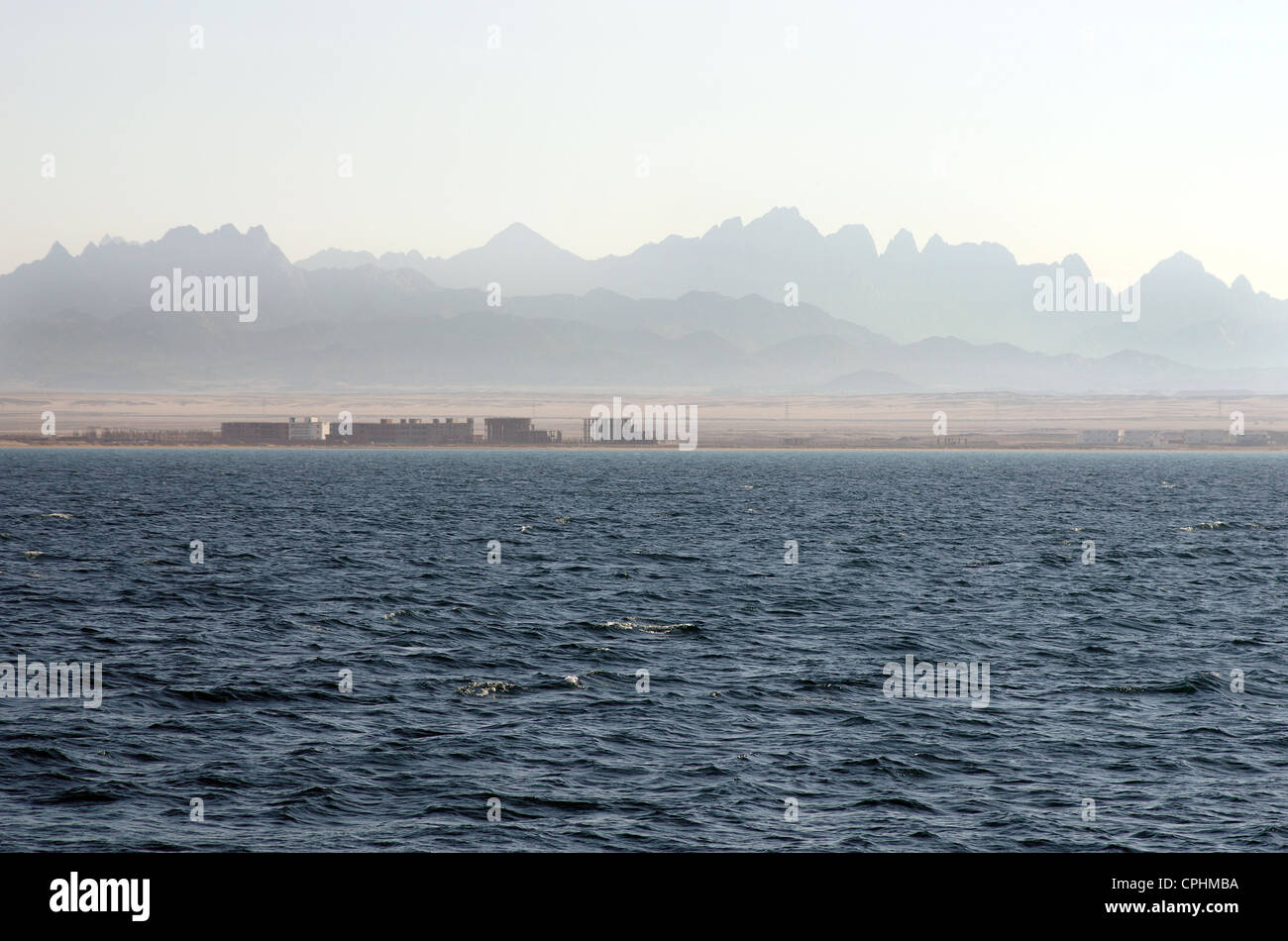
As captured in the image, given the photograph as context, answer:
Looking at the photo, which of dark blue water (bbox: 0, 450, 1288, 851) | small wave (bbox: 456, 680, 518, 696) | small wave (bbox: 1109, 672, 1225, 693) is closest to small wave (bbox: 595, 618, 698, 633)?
dark blue water (bbox: 0, 450, 1288, 851)

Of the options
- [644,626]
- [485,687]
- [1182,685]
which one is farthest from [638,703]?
[1182,685]

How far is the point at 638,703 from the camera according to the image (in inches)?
1414

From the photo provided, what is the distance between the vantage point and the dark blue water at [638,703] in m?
25.0

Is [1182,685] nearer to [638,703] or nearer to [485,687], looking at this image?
[638,703]

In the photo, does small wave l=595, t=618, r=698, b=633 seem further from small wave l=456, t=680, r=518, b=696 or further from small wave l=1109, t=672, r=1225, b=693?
small wave l=1109, t=672, r=1225, b=693

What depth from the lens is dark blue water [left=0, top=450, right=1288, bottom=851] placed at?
984 inches

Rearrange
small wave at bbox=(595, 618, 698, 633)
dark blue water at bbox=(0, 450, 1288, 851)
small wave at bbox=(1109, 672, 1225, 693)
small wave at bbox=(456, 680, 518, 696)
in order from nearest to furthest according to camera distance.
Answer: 1. dark blue water at bbox=(0, 450, 1288, 851)
2. small wave at bbox=(456, 680, 518, 696)
3. small wave at bbox=(1109, 672, 1225, 693)
4. small wave at bbox=(595, 618, 698, 633)

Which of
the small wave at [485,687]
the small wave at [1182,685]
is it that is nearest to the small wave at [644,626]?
the small wave at [485,687]

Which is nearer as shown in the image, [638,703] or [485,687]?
[638,703]
